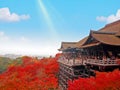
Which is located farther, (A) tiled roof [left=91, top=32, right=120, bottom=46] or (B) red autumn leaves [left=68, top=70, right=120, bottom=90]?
(A) tiled roof [left=91, top=32, right=120, bottom=46]

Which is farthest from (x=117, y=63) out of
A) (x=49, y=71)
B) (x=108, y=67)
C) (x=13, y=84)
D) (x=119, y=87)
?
(x=49, y=71)

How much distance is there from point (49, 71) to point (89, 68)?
24.8 meters

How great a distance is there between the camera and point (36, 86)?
38.5m

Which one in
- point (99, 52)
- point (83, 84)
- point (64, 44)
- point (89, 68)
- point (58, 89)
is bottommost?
point (58, 89)

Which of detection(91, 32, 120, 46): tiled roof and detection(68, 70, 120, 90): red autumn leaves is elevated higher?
detection(91, 32, 120, 46): tiled roof

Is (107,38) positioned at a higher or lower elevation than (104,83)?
higher

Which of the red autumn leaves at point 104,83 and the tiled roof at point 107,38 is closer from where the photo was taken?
the red autumn leaves at point 104,83

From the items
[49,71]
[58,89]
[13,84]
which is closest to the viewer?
[13,84]

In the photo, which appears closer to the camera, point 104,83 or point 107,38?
point 104,83

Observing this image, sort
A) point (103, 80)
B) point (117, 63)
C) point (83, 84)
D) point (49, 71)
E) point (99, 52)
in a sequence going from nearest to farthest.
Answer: point (103, 80), point (83, 84), point (117, 63), point (99, 52), point (49, 71)

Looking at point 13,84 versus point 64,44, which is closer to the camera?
point 13,84

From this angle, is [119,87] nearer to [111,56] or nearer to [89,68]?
[111,56]

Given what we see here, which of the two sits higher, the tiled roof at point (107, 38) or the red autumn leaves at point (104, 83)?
the tiled roof at point (107, 38)

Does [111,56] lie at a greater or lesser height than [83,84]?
greater
